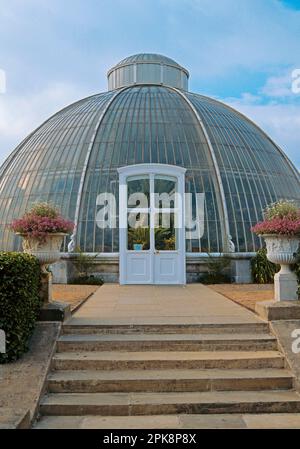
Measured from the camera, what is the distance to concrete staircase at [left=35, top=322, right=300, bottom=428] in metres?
4.88

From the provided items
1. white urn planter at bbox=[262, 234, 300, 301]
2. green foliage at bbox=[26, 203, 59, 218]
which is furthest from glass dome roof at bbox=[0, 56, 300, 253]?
white urn planter at bbox=[262, 234, 300, 301]

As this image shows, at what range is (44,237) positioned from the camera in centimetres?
745

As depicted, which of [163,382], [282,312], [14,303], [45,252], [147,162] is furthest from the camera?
[147,162]

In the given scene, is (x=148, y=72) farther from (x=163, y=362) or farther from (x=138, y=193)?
(x=163, y=362)

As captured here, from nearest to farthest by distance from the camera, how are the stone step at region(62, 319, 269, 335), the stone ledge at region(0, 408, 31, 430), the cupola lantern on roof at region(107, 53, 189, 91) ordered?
the stone ledge at region(0, 408, 31, 430)
the stone step at region(62, 319, 269, 335)
the cupola lantern on roof at region(107, 53, 189, 91)

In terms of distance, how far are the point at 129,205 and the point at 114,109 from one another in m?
6.22

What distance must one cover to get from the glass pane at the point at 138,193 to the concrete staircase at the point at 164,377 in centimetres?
869

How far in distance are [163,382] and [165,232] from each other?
982 centimetres

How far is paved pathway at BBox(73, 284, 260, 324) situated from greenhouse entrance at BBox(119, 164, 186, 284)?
8.29 ft

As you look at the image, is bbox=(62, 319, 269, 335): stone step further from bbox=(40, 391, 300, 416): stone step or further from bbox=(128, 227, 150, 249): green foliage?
bbox=(128, 227, 150, 249): green foliage

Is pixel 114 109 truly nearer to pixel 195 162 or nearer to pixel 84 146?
pixel 84 146

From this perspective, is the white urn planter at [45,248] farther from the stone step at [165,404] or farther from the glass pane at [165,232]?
the glass pane at [165,232]

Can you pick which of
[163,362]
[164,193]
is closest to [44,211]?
[163,362]

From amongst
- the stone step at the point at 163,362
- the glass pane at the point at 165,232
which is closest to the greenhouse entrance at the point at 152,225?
the glass pane at the point at 165,232
